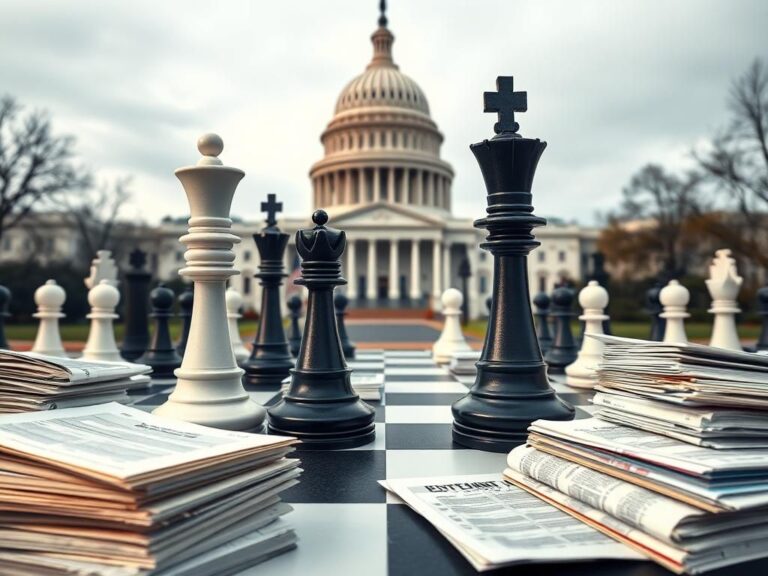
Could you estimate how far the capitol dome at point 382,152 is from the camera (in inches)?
2295

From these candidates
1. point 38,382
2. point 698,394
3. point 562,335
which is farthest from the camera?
point 562,335

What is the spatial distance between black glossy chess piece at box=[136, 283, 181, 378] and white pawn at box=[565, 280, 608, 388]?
3588 mm

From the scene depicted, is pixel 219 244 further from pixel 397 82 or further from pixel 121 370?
pixel 397 82

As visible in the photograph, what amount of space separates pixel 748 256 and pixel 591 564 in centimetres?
2703

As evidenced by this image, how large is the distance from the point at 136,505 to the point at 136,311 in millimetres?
5483

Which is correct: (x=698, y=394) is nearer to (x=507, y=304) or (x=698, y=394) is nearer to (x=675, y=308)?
(x=507, y=304)

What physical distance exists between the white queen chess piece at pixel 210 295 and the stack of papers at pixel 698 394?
5.36 ft

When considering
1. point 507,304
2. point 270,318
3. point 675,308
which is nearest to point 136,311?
point 270,318

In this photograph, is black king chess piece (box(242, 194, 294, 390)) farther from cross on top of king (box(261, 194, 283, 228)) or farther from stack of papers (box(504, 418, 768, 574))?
stack of papers (box(504, 418, 768, 574))

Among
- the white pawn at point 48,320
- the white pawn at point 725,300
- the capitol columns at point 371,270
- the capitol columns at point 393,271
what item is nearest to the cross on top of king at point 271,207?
the white pawn at point 48,320

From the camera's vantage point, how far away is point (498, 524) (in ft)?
4.75

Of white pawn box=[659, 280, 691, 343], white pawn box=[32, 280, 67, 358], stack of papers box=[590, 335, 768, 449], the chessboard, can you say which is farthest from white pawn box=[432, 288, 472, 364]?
stack of papers box=[590, 335, 768, 449]

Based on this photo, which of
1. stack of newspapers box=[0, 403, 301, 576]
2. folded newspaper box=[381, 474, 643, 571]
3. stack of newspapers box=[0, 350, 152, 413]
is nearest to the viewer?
stack of newspapers box=[0, 403, 301, 576]

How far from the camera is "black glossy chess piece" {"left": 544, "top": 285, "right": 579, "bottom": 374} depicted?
5086 mm
